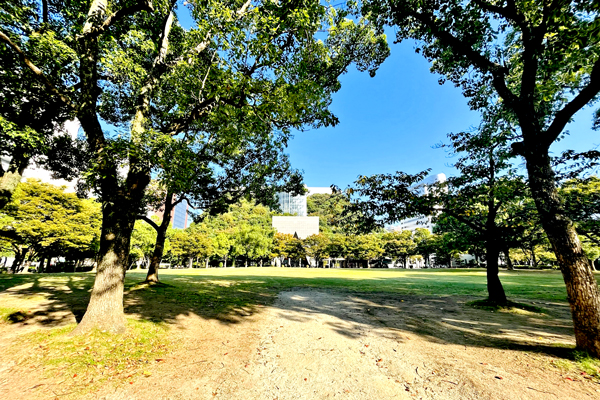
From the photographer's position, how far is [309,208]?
405 feet

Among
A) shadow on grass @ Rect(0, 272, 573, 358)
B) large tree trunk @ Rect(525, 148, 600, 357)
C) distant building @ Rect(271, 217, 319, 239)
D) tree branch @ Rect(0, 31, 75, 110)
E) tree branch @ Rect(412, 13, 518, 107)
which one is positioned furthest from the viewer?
distant building @ Rect(271, 217, 319, 239)

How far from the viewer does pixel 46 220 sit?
73.5ft

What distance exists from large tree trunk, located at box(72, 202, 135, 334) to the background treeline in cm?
541

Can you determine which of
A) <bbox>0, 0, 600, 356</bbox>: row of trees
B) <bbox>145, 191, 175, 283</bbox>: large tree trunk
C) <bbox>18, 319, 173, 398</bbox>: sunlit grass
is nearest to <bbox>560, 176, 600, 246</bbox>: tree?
<bbox>0, 0, 600, 356</bbox>: row of trees

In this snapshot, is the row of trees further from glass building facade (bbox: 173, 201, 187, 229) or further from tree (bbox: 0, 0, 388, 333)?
glass building facade (bbox: 173, 201, 187, 229)

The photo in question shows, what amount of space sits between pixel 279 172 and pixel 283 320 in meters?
7.51

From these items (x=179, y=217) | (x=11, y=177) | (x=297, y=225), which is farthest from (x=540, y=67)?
(x=179, y=217)

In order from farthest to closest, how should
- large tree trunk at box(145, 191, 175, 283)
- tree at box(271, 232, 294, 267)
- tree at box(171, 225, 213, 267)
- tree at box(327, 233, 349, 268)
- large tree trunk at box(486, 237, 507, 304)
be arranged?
tree at box(271, 232, 294, 267) < tree at box(327, 233, 349, 268) < tree at box(171, 225, 213, 267) < large tree trunk at box(145, 191, 175, 283) < large tree trunk at box(486, 237, 507, 304)

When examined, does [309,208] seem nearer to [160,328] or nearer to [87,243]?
[87,243]

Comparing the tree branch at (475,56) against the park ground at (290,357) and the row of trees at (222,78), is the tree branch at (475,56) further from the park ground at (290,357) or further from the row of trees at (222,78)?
the park ground at (290,357)

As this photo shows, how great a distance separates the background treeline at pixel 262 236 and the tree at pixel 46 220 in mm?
58

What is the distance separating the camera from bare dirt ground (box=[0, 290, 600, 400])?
325 centimetres

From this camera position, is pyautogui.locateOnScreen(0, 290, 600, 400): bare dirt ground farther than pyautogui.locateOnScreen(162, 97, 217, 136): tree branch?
No

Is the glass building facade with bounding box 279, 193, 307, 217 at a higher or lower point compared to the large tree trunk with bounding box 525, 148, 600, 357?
higher
